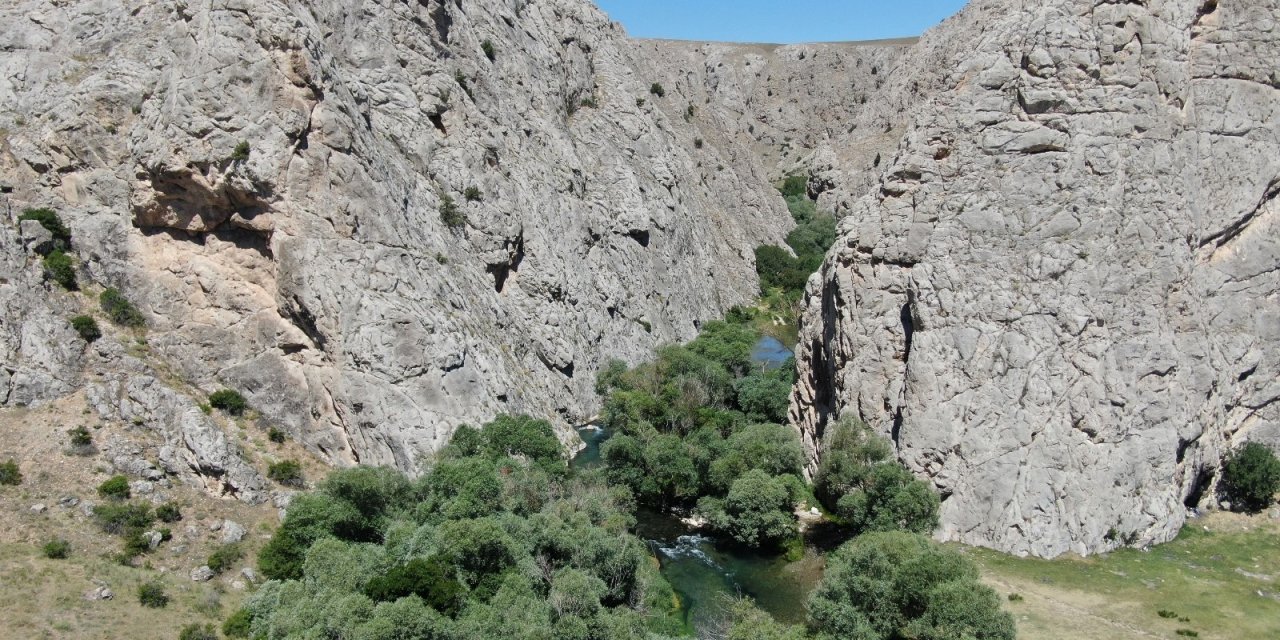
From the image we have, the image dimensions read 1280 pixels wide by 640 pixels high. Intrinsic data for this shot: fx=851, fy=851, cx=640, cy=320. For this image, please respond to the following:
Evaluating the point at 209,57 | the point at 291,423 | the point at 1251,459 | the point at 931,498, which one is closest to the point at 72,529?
the point at 291,423

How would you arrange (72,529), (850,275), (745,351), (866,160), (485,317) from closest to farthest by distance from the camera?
1. (72,529)
2. (850,275)
3. (485,317)
4. (745,351)
5. (866,160)

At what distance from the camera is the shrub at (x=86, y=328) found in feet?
146

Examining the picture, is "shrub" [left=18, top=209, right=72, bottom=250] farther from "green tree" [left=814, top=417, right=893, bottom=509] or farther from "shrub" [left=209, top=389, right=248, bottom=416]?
"green tree" [left=814, top=417, right=893, bottom=509]

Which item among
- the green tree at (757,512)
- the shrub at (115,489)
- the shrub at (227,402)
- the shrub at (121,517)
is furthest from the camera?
the shrub at (227,402)

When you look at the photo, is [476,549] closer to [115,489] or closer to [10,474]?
[115,489]

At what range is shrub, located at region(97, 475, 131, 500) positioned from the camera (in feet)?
128

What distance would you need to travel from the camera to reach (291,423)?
159 feet

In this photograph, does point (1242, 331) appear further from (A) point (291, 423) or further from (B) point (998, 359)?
(A) point (291, 423)

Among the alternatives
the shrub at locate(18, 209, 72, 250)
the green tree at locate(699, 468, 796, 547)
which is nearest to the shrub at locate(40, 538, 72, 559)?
the shrub at locate(18, 209, 72, 250)

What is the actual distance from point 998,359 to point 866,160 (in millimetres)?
97322

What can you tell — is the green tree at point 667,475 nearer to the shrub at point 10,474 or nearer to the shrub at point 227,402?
the shrub at point 227,402

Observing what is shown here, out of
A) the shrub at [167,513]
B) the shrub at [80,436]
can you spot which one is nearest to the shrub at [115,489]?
the shrub at [167,513]

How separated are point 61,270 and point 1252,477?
66.0 m

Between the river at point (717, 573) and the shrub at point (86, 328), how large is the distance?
102 ft
